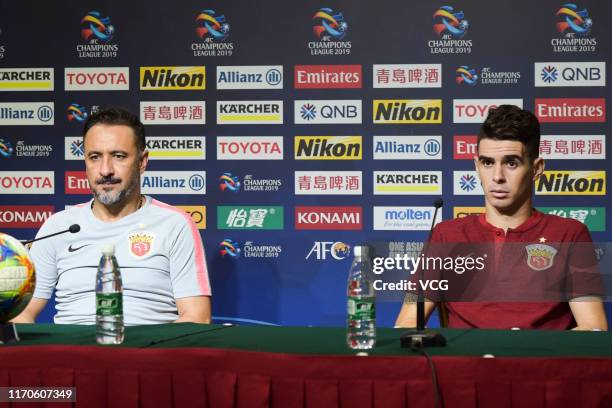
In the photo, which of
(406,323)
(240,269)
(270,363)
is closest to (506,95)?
(240,269)

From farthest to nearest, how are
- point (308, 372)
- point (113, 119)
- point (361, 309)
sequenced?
point (113, 119) < point (361, 309) < point (308, 372)

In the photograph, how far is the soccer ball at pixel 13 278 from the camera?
1725 millimetres

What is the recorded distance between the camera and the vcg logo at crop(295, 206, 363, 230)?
13.0ft

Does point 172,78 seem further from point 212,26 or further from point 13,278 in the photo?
point 13,278

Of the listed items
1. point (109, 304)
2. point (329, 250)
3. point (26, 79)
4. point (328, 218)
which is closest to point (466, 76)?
point (328, 218)

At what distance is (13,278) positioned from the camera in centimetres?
173

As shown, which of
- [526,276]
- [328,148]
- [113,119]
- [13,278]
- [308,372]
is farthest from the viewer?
[328,148]

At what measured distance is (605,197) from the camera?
3.86 m

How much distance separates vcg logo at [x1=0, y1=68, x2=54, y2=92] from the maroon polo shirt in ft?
8.87

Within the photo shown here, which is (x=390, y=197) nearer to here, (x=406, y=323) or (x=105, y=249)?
(x=406, y=323)

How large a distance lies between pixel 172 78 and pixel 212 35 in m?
0.32

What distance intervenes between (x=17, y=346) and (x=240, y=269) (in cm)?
241

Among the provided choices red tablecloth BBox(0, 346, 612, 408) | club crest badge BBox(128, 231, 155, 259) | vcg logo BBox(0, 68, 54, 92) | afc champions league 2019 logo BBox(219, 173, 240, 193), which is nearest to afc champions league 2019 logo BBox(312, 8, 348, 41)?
afc champions league 2019 logo BBox(219, 173, 240, 193)

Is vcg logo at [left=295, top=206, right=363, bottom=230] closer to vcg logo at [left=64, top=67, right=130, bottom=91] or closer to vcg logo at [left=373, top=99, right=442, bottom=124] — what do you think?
vcg logo at [left=373, top=99, right=442, bottom=124]
